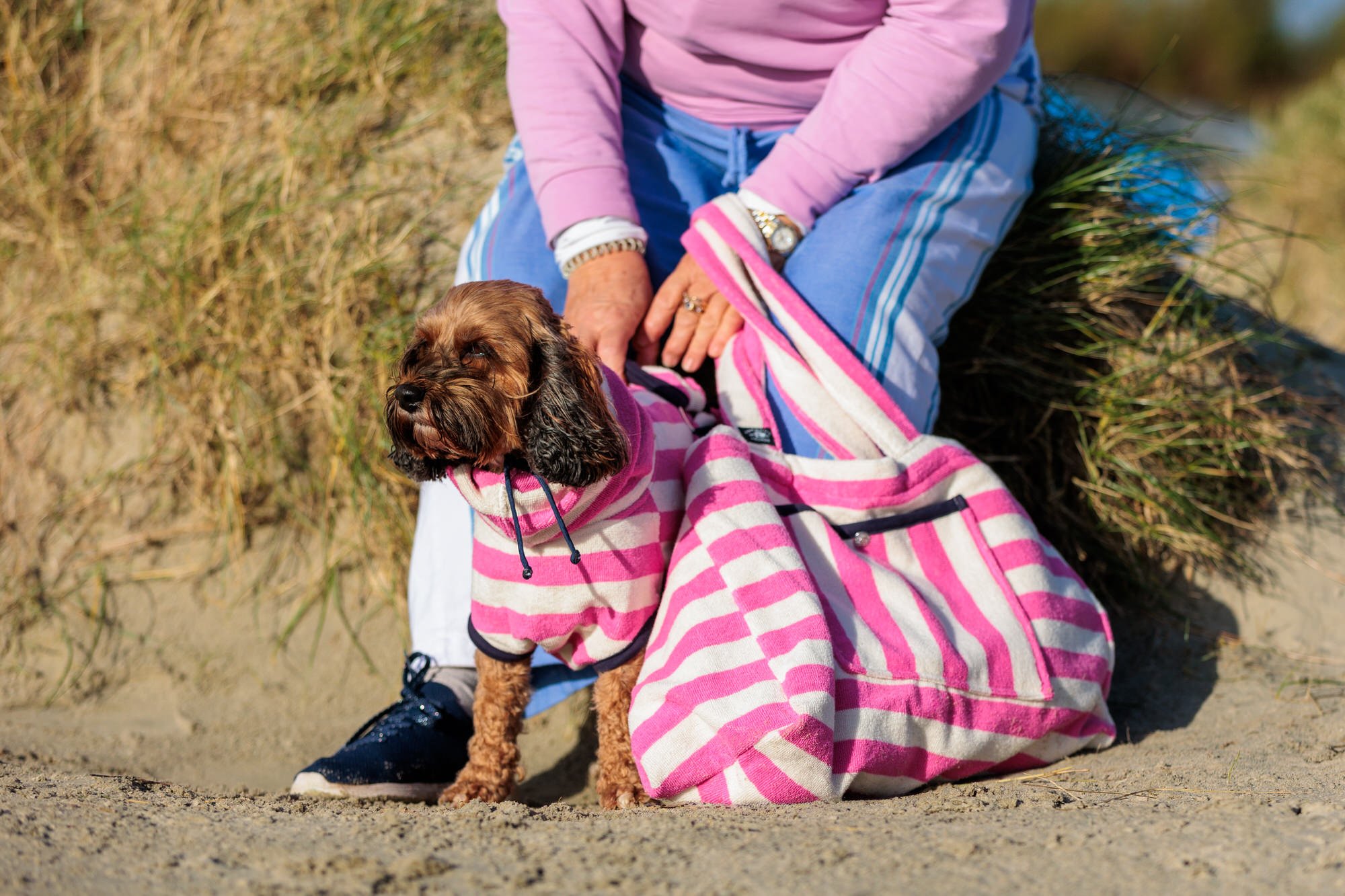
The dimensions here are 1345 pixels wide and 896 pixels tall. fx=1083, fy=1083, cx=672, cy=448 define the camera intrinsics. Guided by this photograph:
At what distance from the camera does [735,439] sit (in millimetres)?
2275

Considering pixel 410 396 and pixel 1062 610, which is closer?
pixel 410 396


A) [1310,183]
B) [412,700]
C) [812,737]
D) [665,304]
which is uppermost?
[1310,183]

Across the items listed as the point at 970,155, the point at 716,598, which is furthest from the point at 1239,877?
the point at 970,155

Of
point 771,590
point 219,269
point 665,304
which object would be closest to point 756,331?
point 665,304

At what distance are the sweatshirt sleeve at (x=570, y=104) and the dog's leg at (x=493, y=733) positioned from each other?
3.48ft

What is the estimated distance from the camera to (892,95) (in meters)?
2.60

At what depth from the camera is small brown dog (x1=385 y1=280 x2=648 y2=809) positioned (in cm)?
196

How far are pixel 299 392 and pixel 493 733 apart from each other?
1.70 m

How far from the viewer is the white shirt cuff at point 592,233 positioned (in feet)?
8.50

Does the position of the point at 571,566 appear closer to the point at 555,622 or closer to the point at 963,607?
the point at 555,622

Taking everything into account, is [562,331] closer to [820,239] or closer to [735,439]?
[735,439]

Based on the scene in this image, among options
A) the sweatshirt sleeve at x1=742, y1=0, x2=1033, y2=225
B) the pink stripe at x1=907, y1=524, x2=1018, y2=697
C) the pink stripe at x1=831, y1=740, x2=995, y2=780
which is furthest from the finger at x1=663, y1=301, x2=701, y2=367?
the pink stripe at x1=831, y1=740, x2=995, y2=780

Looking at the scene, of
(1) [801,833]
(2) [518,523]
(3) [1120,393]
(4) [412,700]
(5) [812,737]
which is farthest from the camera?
(3) [1120,393]

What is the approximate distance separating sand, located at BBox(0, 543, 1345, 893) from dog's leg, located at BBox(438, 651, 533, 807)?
0.17m
